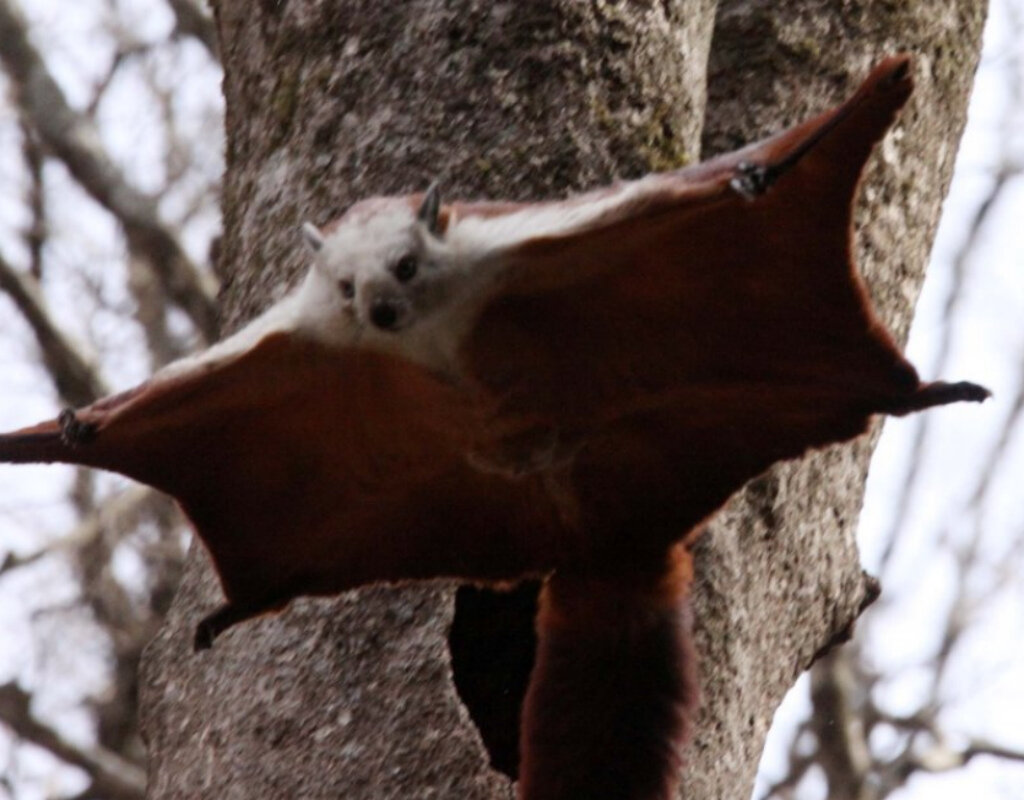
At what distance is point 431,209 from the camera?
226 cm

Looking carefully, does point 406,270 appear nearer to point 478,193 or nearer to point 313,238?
point 313,238

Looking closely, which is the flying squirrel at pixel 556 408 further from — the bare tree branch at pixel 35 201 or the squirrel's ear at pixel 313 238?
the bare tree branch at pixel 35 201

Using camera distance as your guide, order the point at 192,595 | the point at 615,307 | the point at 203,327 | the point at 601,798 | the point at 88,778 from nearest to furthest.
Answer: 1. the point at 615,307
2. the point at 601,798
3. the point at 192,595
4. the point at 88,778
5. the point at 203,327

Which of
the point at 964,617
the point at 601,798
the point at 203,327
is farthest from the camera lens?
the point at 964,617

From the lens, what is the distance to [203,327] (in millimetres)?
7516

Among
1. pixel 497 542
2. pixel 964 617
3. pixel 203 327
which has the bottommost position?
pixel 964 617

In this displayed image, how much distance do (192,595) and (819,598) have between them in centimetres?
109

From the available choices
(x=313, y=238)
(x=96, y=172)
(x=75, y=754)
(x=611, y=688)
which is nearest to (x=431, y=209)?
(x=313, y=238)

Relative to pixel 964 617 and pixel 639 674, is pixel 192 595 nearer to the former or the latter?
pixel 639 674

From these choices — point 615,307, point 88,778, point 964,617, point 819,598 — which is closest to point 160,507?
point 88,778

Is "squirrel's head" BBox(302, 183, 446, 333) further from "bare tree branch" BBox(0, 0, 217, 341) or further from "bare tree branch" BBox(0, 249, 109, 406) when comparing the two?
"bare tree branch" BBox(0, 249, 109, 406)

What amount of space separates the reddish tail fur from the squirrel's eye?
0.54m

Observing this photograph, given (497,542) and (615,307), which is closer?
(615,307)

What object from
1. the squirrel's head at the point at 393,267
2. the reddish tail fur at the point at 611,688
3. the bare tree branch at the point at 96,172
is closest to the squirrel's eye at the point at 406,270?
the squirrel's head at the point at 393,267
